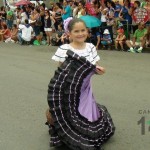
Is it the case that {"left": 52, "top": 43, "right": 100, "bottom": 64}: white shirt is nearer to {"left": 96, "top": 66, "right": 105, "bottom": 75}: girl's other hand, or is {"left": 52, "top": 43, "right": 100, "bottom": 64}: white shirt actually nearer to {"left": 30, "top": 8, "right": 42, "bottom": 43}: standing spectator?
{"left": 96, "top": 66, "right": 105, "bottom": 75}: girl's other hand

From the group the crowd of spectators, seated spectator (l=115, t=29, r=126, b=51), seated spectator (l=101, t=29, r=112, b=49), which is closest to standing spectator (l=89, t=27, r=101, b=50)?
the crowd of spectators

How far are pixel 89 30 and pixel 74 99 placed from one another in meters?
8.75

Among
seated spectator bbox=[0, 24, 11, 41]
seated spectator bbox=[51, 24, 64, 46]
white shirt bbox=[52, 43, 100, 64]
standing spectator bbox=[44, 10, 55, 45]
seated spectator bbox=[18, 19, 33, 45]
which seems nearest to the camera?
white shirt bbox=[52, 43, 100, 64]

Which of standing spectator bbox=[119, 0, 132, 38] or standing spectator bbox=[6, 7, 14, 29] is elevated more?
standing spectator bbox=[119, 0, 132, 38]

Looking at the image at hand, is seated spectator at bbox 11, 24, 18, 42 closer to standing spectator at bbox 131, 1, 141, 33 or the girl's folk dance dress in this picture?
standing spectator at bbox 131, 1, 141, 33

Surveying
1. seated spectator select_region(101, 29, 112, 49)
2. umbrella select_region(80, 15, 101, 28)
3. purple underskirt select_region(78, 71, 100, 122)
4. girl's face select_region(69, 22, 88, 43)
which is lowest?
seated spectator select_region(101, 29, 112, 49)

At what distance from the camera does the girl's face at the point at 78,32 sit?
4.36m

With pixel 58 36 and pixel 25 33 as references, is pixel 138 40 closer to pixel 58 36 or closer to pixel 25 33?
pixel 58 36

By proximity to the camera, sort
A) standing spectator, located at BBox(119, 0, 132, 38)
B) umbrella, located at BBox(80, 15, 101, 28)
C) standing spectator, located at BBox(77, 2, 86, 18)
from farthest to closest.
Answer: standing spectator, located at BBox(77, 2, 86, 18), standing spectator, located at BBox(119, 0, 132, 38), umbrella, located at BBox(80, 15, 101, 28)

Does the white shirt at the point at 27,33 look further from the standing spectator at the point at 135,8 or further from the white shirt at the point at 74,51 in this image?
the white shirt at the point at 74,51

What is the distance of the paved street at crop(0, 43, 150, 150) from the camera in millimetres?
4941

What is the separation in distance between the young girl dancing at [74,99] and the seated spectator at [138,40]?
7353 mm

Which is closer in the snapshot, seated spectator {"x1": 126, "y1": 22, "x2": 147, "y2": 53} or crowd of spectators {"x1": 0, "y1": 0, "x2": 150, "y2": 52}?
seated spectator {"x1": 126, "y1": 22, "x2": 147, "y2": 53}

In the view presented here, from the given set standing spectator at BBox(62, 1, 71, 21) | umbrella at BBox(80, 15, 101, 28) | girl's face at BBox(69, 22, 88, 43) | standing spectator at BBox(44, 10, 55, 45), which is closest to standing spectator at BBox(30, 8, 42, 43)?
standing spectator at BBox(44, 10, 55, 45)
